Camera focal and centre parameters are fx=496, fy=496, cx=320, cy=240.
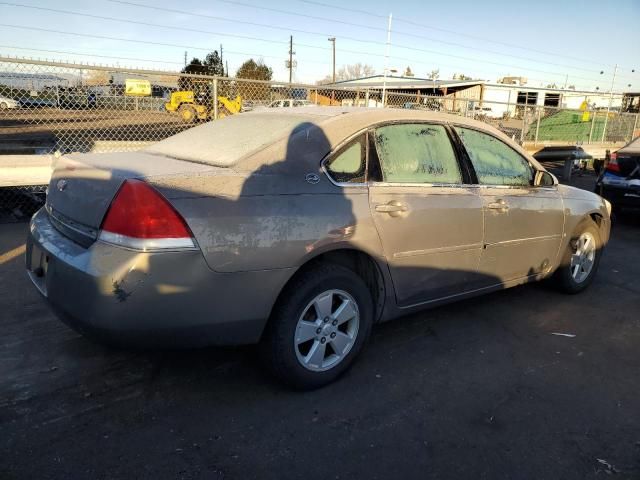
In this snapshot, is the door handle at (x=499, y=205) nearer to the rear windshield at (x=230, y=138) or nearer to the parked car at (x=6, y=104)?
the rear windshield at (x=230, y=138)

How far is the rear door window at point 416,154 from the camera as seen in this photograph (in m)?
3.13

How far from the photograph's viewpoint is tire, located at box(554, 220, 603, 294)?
4.54 metres

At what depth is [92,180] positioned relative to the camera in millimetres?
2564

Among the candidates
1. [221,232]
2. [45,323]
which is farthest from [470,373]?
[45,323]

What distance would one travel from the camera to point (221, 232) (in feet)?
7.77

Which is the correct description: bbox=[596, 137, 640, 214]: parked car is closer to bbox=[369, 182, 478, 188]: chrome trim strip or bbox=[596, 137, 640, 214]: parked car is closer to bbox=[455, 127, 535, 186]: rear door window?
bbox=[455, 127, 535, 186]: rear door window

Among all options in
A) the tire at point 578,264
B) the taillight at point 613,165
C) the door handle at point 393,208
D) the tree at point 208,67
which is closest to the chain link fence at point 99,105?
the door handle at point 393,208

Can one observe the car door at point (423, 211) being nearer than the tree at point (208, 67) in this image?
Yes

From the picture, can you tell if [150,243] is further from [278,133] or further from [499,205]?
[499,205]

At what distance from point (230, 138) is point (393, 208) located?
3.67ft

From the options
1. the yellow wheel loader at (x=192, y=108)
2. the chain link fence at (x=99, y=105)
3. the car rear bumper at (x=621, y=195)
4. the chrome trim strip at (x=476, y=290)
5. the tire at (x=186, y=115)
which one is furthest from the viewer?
the tire at (x=186, y=115)

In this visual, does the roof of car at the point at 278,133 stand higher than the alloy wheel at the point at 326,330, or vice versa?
the roof of car at the point at 278,133

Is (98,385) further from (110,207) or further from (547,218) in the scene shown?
(547,218)

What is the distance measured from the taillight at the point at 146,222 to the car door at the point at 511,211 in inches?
87.8
